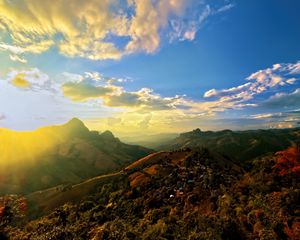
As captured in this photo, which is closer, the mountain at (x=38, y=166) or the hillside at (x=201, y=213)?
the hillside at (x=201, y=213)

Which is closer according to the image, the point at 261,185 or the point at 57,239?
the point at 57,239

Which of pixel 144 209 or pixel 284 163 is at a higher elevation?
pixel 284 163

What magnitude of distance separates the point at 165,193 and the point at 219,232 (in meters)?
22.6

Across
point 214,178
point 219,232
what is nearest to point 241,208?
point 219,232

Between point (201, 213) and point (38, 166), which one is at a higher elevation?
point (201, 213)

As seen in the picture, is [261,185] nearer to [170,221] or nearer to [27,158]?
[170,221]

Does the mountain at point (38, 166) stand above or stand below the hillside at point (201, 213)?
below

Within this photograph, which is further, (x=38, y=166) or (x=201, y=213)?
(x=38, y=166)

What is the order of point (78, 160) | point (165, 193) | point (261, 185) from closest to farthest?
point (261, 185), point (165, 193), point (78, 160)

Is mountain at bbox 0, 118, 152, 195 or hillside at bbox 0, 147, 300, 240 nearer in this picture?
hillside at bbox 0, 147, 300, 240

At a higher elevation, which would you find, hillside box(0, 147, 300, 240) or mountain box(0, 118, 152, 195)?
hillside box(0, 147, 300, 240)

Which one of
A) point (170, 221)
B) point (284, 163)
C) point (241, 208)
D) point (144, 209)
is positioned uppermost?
point (284, 163)

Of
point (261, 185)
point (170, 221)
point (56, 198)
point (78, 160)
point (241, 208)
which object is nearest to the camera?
point (241, 208)

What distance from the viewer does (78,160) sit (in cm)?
18788
